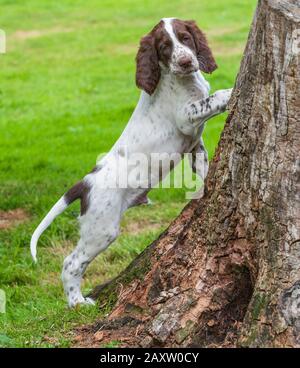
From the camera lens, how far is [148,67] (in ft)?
17.9

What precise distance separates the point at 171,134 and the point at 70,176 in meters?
4.05

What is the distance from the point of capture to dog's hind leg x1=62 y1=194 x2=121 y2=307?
5.59 metres

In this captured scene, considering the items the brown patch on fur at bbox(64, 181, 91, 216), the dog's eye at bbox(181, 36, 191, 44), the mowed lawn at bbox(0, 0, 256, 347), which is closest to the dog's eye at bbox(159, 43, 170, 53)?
the dog's eye at bbox(181, 36, 191, 44)

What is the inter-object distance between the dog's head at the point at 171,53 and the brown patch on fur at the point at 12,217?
328 cm

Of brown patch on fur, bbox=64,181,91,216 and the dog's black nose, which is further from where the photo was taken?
brown patch on fur, bbox=64,181,91,216

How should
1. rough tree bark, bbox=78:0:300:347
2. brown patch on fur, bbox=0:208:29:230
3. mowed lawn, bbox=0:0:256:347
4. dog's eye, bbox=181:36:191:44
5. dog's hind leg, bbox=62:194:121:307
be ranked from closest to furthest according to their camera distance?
rough tree bark, bbox=78:0:300:347 → dog's eye, bbox=181:36:191:44 → dog's hind leg, bbox=62:194:121:307 → mowed lawn, bbox=0:0:256:347 → brown patch on fur, bbox=0:208:29:230

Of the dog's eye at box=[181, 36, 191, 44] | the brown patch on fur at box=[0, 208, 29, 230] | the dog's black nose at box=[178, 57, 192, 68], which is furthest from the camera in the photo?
the brown patch on fur at box=[0, 208, 29, 230]

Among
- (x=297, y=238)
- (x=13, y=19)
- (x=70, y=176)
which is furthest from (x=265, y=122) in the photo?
(x=13, y=19)

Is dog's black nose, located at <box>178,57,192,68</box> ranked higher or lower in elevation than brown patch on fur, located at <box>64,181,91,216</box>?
higher

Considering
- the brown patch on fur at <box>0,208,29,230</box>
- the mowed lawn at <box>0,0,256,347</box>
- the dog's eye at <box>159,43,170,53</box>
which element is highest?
the dog's eye at <box>159,43,170,53</box>

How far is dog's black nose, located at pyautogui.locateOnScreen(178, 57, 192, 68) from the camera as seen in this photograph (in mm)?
5289

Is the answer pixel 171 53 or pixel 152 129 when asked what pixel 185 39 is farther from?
pixel 152 129

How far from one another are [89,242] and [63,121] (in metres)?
6.91

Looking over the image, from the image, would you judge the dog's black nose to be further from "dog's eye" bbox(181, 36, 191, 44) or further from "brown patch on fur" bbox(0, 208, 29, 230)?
"brown patch on fur" bbox(0, 208, 29, 230)
